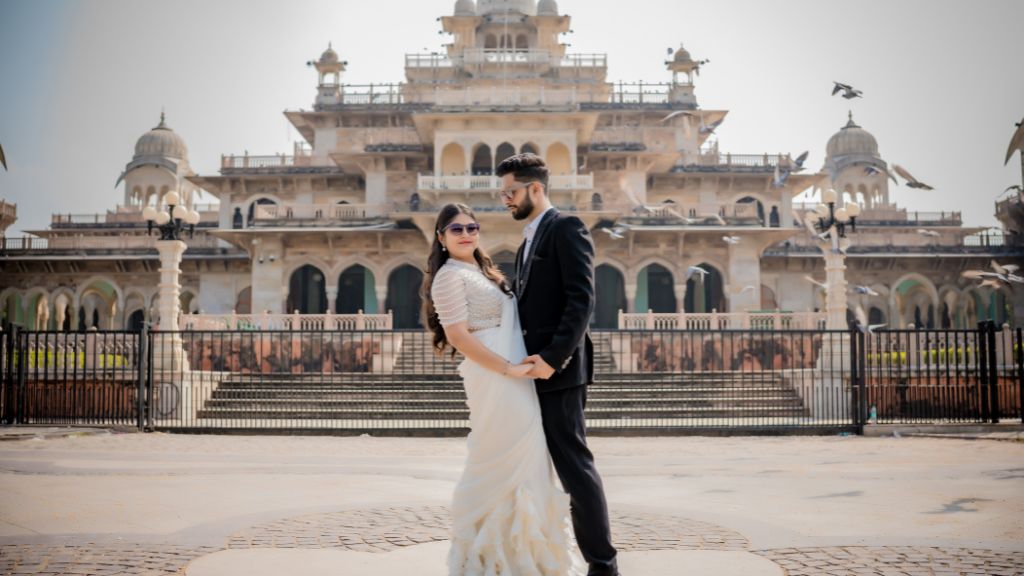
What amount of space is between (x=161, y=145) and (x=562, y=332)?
4626 centimetres

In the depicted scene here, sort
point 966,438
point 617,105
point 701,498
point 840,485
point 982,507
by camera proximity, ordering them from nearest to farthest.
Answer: point 982,507 → point 701,498 → point 840,485 → point 966,438 → point 617,105

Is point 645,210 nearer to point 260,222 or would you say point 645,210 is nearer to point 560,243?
point 260,222

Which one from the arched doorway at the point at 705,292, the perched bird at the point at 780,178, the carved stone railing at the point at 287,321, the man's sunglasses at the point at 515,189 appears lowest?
the carved stone railing at the point at 287,321

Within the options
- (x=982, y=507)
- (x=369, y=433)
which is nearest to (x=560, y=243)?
(x=982, y=507)

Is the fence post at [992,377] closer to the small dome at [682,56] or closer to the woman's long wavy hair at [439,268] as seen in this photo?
the woman's long wavy hair at [439,268]

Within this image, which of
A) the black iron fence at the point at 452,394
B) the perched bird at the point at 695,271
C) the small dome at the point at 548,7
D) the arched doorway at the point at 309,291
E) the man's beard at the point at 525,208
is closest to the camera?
the man's beard at the point at 525,208

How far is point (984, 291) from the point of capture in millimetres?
34531

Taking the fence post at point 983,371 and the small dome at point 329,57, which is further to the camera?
the small dome at point 329,57

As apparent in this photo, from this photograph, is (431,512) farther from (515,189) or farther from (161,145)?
(161,145)

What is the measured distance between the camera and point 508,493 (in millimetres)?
3754

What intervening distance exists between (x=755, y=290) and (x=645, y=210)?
15.0ft

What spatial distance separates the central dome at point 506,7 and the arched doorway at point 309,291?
13.7 m

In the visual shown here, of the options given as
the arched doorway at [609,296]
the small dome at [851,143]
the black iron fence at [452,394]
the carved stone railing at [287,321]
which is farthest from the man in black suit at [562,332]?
the small dome at [851,143]

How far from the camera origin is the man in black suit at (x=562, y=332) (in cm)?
365
